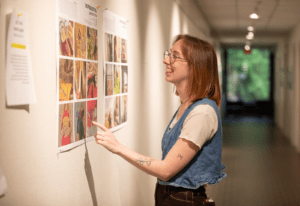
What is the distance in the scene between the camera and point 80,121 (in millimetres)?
1827

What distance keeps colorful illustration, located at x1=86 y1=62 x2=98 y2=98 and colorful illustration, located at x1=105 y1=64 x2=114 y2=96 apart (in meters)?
0.19

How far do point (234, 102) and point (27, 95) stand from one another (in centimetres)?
1757

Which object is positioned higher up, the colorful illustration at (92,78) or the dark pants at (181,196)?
the colorful illustration at (92,78)

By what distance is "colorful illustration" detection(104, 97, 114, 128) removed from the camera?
2.22 metres

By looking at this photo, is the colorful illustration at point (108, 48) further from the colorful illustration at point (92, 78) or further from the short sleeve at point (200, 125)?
the short sleeve at point (200, 125)

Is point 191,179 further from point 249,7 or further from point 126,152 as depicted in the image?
point 249,7

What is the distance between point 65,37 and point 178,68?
0.56 metres

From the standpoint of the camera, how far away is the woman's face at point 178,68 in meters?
1.76

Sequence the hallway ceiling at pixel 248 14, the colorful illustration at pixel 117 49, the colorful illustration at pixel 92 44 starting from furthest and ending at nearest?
the hallway ceiling at pixel 248 14 → the colorful illustration at pixel 117 49 → the colorful illustration at pixel 92 44

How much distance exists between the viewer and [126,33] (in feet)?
8.57

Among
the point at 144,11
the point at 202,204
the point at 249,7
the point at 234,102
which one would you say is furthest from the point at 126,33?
the point at 234,102

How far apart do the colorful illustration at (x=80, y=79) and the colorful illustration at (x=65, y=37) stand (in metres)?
0.10

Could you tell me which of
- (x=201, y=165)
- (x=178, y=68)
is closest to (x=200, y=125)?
(x=201, y=165)

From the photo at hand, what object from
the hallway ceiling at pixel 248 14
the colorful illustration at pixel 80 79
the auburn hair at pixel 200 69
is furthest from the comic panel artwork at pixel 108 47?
the hallway ceiling at pixel 248 14
